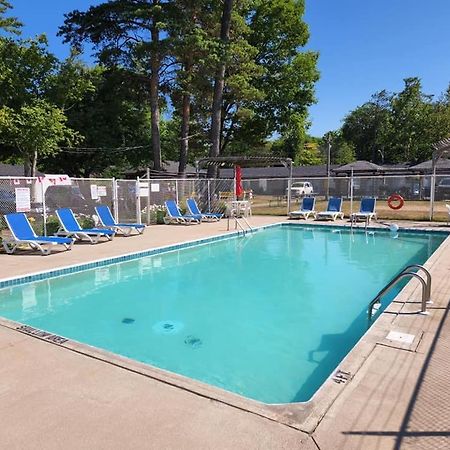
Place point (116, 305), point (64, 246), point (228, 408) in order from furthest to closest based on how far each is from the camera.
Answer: point (64, 246)
point (116, 305)
point (228, 408)

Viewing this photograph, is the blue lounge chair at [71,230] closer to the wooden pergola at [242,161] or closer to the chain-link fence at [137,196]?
the chain-link fence at [137,196]

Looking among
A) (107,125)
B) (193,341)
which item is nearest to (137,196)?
(193,341)

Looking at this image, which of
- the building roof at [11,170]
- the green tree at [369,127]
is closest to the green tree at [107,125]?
the building roof at [11,170]

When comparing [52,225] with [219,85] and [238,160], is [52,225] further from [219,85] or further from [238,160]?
[219,85]

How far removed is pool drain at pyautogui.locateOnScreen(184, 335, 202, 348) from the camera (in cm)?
529

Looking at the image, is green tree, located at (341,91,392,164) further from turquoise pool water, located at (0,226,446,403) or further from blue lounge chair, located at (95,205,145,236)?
turquoise pool water, located at (0,226,446,403)

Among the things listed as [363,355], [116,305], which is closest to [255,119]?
[116,305]

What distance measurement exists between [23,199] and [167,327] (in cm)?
656

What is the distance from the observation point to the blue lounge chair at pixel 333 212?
17562 mm

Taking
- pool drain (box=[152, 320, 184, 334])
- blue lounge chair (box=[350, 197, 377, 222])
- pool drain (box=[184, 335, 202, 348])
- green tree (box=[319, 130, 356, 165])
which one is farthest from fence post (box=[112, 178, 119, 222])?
green tree (box=[319, 130, 356, 165])

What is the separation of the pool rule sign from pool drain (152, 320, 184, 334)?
246 inches

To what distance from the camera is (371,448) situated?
8.11 feet

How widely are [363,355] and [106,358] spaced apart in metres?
2.44

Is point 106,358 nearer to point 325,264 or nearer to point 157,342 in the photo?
point 157,342
